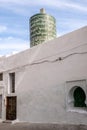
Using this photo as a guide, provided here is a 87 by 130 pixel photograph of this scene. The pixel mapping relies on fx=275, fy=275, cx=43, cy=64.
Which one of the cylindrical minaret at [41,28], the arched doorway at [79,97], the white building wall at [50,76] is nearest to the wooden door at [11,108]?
the white building wall at [50,76]

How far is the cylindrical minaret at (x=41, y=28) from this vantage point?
32125 mm

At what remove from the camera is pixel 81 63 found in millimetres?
10211

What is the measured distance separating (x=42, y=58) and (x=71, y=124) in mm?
3296

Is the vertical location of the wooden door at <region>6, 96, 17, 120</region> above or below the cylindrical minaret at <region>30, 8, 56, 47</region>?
below

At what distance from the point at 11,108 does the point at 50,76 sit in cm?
348

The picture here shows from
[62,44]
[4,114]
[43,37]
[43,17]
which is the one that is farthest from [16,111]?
[43,17]

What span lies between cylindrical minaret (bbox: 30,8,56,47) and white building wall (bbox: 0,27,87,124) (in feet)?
60.1

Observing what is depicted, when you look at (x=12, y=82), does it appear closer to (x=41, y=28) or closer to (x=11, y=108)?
(x=11, y=108)

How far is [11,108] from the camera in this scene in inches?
549

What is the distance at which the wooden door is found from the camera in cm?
1370

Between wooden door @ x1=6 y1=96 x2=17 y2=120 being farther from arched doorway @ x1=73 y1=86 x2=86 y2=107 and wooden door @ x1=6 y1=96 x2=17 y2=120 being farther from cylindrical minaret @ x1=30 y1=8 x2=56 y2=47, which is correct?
cylindrical minaret @ x1=30 y1=8 x2=56 y2=47

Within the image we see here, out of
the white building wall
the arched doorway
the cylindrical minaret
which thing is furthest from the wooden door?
the cylindrical minaret

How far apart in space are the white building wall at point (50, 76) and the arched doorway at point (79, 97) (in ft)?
1.27

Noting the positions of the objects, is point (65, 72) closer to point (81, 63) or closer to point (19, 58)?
point (81, 63)
